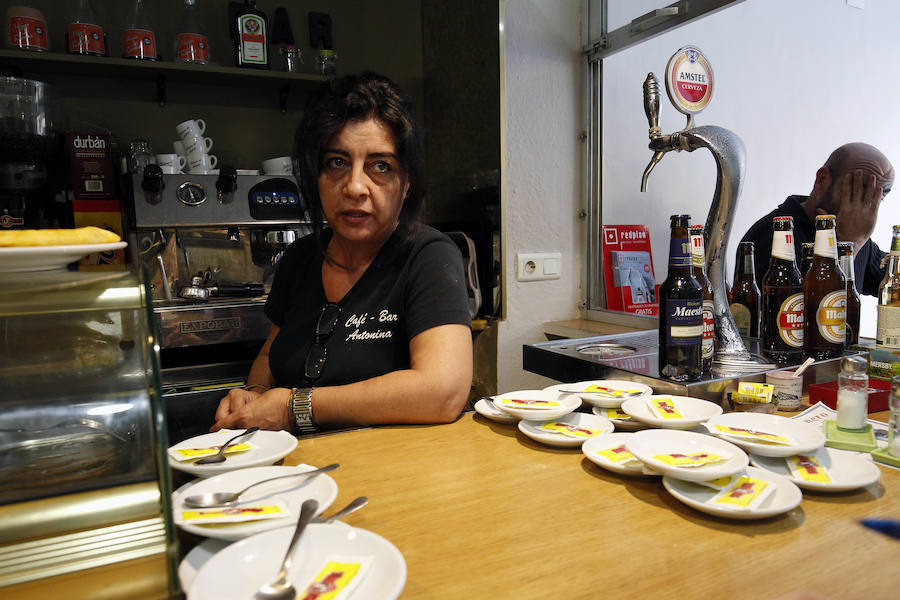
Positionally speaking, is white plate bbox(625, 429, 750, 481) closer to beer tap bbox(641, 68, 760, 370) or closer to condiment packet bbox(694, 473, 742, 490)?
condiment packet bbox(694, 473, 742, 490)

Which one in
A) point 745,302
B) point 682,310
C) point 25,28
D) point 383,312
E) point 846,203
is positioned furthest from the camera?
point 25,28

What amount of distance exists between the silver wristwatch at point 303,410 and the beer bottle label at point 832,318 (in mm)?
1059

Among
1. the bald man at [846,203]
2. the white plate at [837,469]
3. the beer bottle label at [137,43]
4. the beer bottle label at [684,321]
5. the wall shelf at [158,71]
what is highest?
the beer bottle label at [137,43]

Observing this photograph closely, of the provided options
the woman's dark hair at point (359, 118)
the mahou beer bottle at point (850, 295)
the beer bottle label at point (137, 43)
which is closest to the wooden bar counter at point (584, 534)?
the mahou beer bottle at point (850, 295)

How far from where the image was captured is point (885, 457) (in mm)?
823

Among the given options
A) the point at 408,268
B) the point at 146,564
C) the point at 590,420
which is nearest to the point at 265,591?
the point at 146,564

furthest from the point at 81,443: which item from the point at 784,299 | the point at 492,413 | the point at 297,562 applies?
the point at 784,299

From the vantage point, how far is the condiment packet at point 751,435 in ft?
2.68

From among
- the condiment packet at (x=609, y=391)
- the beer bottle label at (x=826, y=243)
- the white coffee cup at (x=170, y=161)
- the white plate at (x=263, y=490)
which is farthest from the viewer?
the white coffee cup at (x=170, y=161)

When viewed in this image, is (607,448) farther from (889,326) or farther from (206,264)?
(206,264)

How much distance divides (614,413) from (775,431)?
0.25 metres

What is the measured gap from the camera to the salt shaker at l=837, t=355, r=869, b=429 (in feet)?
2.84

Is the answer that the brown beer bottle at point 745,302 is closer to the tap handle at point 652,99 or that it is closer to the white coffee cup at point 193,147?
the tap handle at point 652,99

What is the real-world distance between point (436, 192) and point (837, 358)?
67.5 inches
